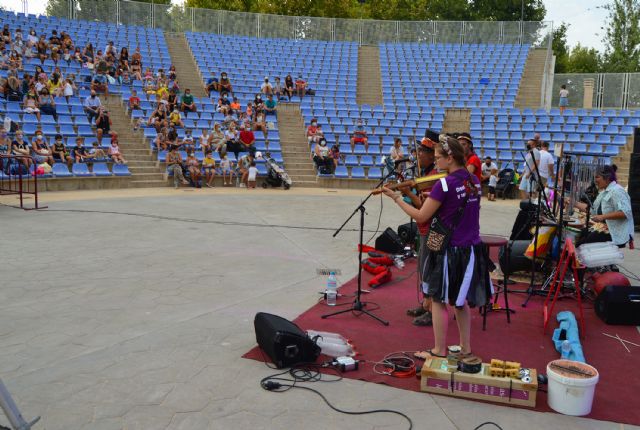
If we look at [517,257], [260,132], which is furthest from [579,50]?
[517,257]

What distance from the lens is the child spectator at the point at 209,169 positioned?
17875 mm

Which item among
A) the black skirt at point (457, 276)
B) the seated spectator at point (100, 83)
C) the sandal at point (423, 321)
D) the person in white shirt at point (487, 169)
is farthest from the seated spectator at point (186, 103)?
the black skirt at point (457, 276)

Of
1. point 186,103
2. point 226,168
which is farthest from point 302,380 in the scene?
point 186,103

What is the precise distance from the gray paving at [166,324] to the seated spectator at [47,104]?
7.78 metres

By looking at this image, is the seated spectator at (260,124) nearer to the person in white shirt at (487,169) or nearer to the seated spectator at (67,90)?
the seated spectator at (67,90)

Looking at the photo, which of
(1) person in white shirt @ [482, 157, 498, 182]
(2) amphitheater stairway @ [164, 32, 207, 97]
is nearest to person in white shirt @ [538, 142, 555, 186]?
(1) person in white shirt @ [482, 157, 498, 182]

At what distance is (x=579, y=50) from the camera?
59906 mm

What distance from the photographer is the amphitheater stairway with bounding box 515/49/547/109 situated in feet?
82.5

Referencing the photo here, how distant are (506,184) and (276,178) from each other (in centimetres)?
713

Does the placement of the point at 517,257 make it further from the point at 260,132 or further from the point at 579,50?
the point at 579,50

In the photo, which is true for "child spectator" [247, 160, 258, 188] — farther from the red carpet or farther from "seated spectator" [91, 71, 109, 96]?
the red carpet

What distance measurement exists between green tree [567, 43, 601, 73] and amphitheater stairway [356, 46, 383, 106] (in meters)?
29.1

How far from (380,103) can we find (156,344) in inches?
868

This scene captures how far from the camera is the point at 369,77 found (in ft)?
91.6
